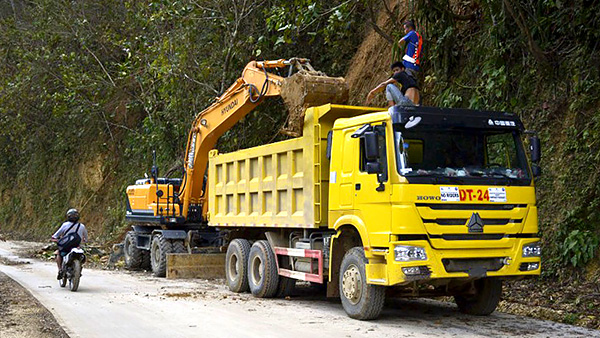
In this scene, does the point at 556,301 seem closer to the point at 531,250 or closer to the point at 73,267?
the point at 531,250

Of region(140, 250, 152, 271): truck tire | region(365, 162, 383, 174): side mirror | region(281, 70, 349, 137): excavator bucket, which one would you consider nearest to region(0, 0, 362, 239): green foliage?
region(281, 70, 349, 137): excavator bucket

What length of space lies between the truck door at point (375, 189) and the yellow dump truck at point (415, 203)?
14mm

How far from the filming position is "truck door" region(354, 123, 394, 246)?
9508 mm

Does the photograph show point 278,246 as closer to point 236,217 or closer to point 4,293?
point 236,217

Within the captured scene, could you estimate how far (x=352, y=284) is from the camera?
10250 mm

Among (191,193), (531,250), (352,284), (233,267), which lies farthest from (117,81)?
(531,250)

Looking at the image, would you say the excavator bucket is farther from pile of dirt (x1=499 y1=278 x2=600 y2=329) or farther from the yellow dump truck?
pile of dirt (x1=499 y1=278 x2=600 y2=329)

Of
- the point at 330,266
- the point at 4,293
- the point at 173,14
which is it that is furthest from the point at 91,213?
the point at 330,266

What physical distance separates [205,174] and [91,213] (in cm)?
1814

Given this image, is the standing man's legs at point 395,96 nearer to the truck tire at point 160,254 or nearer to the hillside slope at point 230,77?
the hillside slope at point 230,77

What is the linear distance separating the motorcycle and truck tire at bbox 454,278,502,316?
7298 millimetres

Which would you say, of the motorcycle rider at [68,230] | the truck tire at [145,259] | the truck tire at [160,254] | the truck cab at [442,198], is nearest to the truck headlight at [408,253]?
the truck cab at [442,198]

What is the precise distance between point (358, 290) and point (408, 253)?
47.7 inches

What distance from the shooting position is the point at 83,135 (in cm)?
3803
